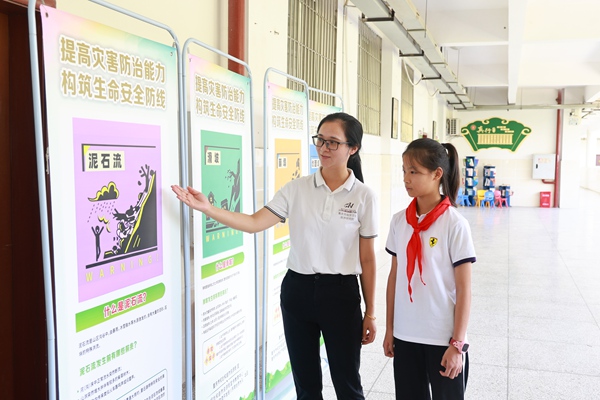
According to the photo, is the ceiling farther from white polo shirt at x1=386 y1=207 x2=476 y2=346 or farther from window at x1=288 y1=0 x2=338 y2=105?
white polo shirt at x1=386 y1=207 x2=476 y2=346

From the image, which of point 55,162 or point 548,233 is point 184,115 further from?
point 548,233

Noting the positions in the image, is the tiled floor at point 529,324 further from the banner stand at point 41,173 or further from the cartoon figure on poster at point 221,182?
the banner stand at point 41,173

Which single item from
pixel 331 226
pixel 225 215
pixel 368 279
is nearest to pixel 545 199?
pixel 368 279

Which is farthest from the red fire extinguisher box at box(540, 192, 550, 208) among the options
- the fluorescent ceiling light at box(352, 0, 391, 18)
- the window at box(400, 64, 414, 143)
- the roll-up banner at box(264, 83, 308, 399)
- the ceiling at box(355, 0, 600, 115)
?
the roll-up banner at box(264, 83, 308, 399)

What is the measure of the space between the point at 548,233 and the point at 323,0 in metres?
7.46

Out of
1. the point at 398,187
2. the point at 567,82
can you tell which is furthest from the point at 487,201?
the point at 398,187

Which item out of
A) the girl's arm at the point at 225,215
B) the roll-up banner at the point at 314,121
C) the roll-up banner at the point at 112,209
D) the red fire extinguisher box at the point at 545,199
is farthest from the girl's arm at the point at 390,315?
the red fire extinguisher box at the point at 545,199

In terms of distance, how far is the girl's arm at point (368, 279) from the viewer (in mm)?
2275

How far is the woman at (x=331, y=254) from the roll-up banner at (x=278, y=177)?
28.4 inches

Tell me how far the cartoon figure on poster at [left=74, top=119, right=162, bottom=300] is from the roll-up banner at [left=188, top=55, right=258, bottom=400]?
322 millimetres

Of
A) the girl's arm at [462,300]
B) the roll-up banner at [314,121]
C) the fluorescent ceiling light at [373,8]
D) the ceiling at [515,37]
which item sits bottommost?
the girl's arm at [462,300]

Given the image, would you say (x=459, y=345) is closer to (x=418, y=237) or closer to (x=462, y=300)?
(x=462, y=300)

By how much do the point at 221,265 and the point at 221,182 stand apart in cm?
37

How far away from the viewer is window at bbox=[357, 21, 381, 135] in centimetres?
699
